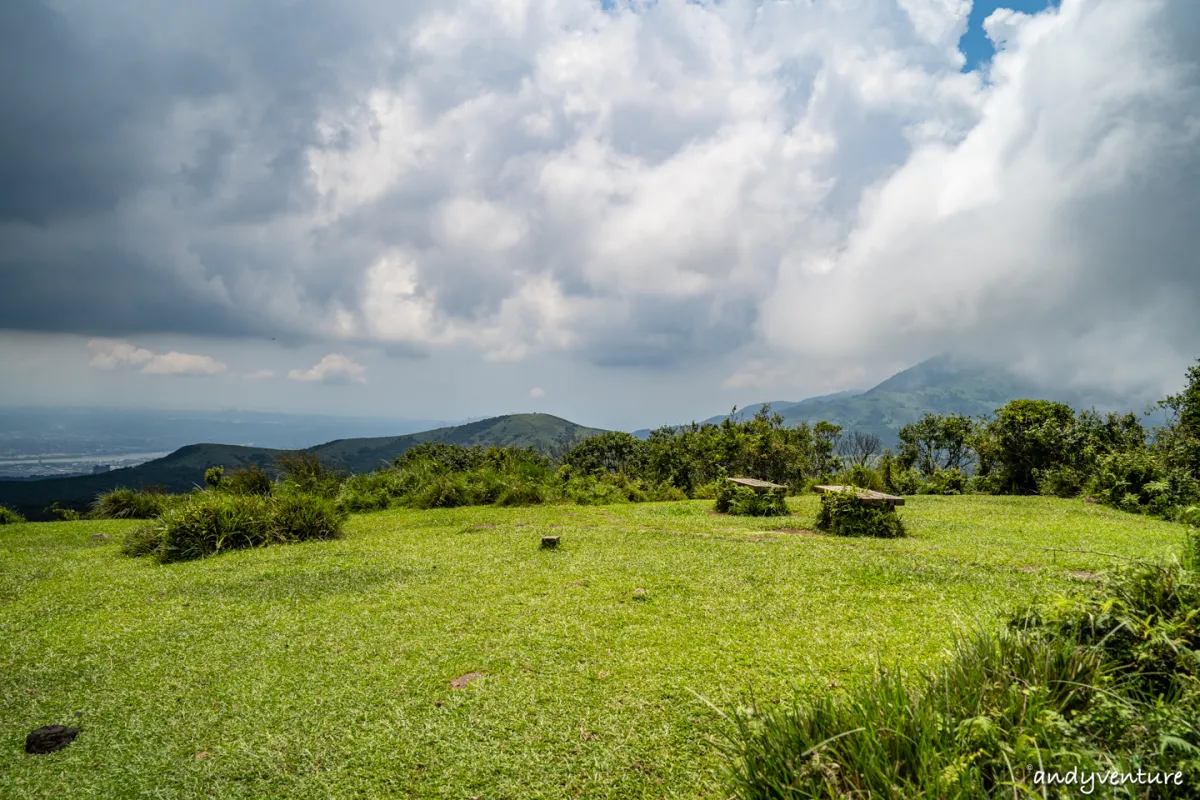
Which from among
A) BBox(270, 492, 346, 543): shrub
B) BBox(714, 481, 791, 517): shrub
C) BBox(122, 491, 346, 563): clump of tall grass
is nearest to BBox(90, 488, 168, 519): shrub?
BBox(122, 491, 346, 563): clump of tall grass

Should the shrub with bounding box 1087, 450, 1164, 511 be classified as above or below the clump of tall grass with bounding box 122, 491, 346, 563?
above

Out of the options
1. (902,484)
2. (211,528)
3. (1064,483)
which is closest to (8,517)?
(211,528)

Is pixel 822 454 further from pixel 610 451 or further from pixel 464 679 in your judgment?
pixel 464 679

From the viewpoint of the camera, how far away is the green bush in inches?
93.3

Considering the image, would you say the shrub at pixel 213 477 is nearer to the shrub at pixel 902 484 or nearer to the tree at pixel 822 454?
the shrub at pixel 902 484

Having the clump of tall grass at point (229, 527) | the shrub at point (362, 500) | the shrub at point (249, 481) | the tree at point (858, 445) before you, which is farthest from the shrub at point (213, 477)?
the tree at point (858, 445)

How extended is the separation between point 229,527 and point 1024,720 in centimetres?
1213

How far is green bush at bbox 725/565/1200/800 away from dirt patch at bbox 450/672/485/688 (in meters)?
2.58

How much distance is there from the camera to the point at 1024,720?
9.07 feet

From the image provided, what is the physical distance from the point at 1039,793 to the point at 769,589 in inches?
188

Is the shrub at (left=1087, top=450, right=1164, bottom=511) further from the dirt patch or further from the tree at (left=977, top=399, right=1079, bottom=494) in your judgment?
the dirt patch

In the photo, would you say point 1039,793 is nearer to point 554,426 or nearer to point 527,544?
point 527,544

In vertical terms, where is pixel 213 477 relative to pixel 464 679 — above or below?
above

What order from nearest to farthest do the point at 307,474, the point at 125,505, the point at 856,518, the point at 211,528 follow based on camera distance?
the point at 211,528
the point at 856,518
the point at 125,505
the point at 307,474
